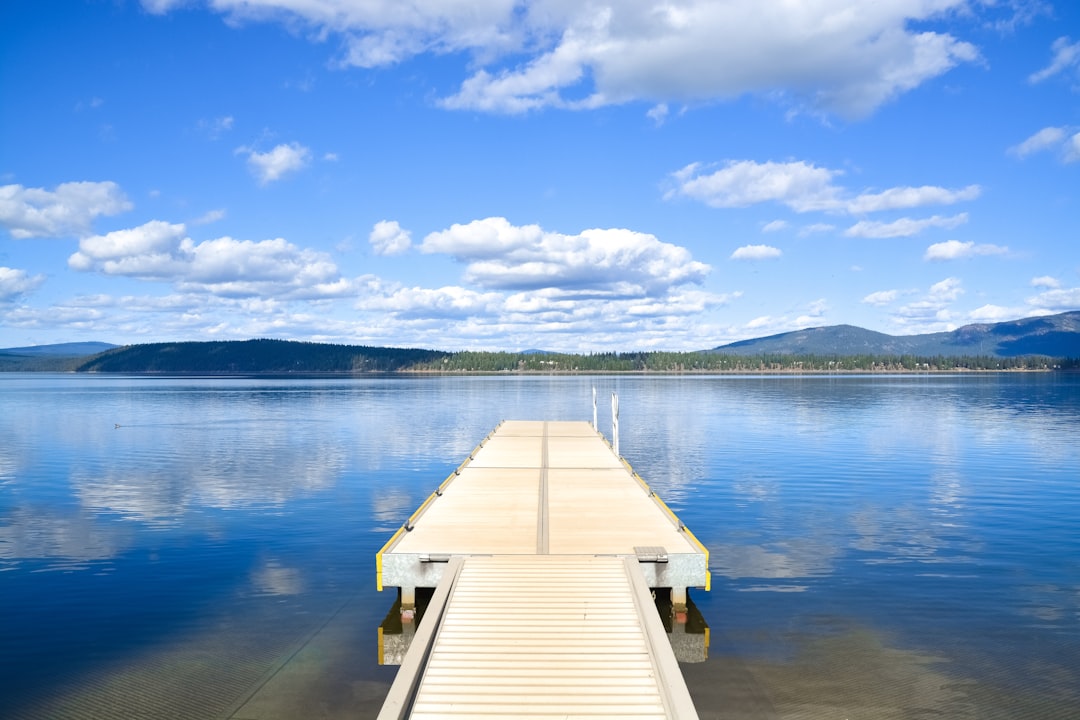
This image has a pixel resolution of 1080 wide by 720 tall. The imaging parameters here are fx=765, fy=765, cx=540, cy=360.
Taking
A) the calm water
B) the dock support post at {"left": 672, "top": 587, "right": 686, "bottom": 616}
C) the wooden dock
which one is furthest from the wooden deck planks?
the calm water

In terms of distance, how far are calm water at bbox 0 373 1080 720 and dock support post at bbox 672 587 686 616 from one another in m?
0.95

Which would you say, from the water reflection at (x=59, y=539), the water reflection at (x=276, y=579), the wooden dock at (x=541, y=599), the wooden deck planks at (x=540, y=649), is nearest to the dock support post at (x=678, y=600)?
the wooden dock at (x=541, y=599)

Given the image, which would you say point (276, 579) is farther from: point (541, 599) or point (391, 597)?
point (541, 599)

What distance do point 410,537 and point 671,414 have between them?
5961cm

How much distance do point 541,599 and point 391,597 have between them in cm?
589

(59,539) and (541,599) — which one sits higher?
(541,599)

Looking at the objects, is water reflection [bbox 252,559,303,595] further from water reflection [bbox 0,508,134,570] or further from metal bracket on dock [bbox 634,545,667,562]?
metal bracket on dock [bbox 634,545,667,562]

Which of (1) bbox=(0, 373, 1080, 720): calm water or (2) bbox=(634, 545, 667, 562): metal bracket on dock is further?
(2) bbox=(634, 545, 667, 562): metal bracket on dock

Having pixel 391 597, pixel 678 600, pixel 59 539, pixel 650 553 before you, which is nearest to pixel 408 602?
pixel 391 597

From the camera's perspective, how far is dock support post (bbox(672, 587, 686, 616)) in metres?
16.8

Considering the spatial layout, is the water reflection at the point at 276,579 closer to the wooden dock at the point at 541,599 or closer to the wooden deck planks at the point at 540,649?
the wooden dock at the point at 541,599

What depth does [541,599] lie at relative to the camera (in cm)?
1460

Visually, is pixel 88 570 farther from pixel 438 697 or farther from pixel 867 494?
pixel 867 494

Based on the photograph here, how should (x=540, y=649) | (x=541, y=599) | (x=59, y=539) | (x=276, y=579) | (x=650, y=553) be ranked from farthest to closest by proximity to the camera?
(x=59, y=539) → (x=276, y=579) → (x=650, y=553) → (x=541, y=599) → (x=540, y=649)
